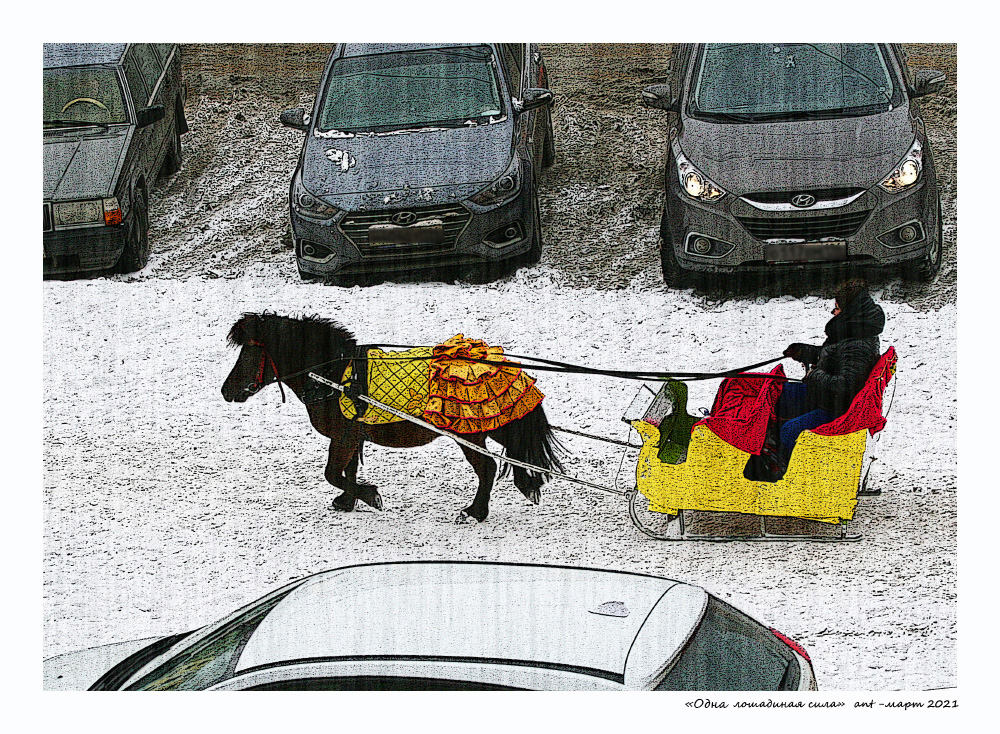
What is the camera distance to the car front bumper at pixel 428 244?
430 cm

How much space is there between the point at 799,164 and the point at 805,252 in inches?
12.6

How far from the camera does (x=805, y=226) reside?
4.27 m

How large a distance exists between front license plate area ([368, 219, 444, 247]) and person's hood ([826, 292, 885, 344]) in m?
1.46

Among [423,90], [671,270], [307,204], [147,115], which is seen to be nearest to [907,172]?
[671,270]

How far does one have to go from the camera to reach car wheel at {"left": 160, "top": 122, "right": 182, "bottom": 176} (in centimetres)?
445

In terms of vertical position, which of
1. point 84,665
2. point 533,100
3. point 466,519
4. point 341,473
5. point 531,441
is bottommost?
point 84,665

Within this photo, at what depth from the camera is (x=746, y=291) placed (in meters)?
4.34

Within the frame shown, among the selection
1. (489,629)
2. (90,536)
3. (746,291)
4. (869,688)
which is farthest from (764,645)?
(90,536)

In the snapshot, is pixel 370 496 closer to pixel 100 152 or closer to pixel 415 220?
pixel 415 220

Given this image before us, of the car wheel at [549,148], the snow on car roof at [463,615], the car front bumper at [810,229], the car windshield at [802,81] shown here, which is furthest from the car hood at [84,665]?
the car windshield at [802,81]

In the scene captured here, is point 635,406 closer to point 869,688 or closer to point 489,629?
point 489,629

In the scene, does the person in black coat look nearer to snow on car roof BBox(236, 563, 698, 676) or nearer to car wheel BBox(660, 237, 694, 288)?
car wheel BBox(660, 237, 694, 288)

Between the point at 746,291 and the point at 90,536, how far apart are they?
259cm

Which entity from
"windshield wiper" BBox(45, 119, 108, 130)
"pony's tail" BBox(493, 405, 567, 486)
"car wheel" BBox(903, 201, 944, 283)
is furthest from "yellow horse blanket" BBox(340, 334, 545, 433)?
"car wheel" BBox(903, 201, 944, 283)
